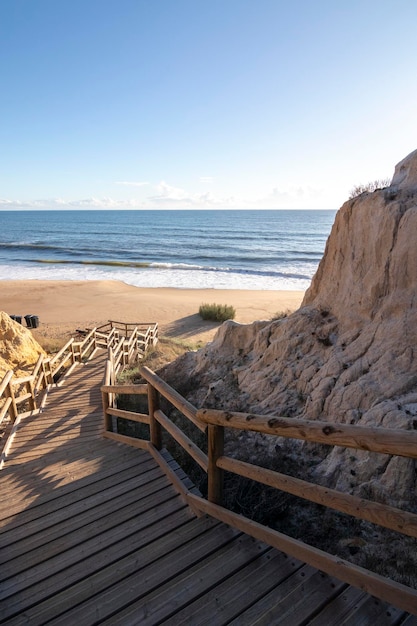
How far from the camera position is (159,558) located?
2.85 meters

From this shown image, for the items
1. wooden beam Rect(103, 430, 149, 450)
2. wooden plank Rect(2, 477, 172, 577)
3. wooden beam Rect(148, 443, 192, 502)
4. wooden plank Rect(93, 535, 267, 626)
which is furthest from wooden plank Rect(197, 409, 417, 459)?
wooden beam Rect(103, 430, 149, 450)

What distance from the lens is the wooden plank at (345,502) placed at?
202 cm

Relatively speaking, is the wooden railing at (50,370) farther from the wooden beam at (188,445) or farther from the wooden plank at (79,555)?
the wooden plank at (79,555)

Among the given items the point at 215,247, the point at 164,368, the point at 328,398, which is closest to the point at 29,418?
the point at 164,368

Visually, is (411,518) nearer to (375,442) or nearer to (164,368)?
(375,442)

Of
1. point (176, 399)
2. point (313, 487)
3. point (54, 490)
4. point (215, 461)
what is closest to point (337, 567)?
point (313, 487)

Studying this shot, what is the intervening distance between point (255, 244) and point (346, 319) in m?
49.7

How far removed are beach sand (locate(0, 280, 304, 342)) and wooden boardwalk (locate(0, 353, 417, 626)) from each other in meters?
13.4

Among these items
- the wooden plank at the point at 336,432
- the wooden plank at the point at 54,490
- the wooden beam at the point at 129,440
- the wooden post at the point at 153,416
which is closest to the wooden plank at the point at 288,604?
the wooden plank at the point at 336,432

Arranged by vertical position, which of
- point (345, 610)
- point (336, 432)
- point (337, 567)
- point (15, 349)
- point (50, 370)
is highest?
point (336, 432)

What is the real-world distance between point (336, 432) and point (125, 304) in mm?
22364

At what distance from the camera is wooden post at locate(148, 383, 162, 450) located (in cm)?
434

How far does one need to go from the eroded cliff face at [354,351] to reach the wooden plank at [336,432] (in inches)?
87.3

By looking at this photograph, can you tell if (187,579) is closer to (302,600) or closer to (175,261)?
(302,600)
